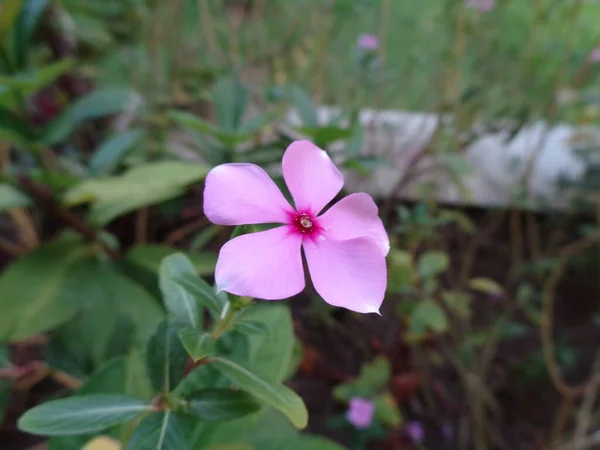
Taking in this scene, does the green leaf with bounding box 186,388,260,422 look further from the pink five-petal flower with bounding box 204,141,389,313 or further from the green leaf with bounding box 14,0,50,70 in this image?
the green leaf with bounding box 14,0,50,70

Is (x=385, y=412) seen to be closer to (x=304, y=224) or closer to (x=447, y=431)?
(x=447, y=431)

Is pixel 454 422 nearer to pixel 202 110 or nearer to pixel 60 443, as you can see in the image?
pixel 60 443

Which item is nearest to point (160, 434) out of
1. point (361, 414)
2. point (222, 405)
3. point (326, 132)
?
point (222, 405)

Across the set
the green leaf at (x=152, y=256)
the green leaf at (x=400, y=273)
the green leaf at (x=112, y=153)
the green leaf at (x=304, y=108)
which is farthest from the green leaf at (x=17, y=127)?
the green leaf at (x=400, y=273)

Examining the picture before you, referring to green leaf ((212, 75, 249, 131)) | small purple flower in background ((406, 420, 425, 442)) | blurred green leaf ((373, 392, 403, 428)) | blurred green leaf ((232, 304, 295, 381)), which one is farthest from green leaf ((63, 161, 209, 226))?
small purple flower in background ((406, 420, 425, 442))

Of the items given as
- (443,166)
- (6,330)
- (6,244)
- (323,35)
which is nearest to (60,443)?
(6,330)

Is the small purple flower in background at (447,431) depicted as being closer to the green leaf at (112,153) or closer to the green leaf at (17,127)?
the green leaf at (112,153)

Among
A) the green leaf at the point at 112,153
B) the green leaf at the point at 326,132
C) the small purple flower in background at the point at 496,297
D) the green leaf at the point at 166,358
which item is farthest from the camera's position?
the small purple flower in background at the point at 496,297
